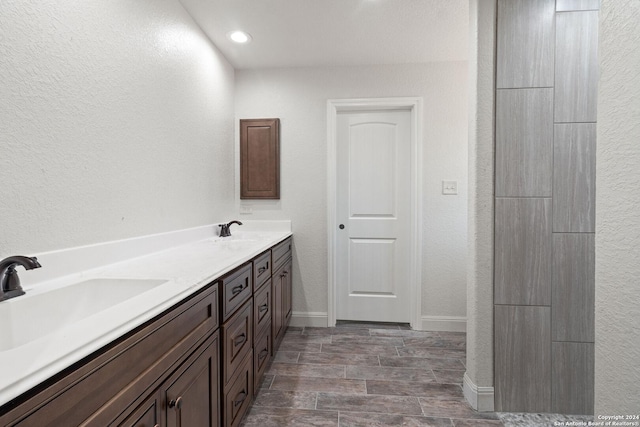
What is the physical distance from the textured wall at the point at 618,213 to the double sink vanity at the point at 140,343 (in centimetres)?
A: 118

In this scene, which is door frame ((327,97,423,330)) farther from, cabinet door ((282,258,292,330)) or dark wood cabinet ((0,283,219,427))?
dark wood cabinet ((0,283,219,427))

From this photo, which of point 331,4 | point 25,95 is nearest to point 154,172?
point 25,95

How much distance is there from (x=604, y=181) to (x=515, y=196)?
35.7 inches

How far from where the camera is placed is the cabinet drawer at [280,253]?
2.22 meters

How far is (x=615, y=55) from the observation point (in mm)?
750

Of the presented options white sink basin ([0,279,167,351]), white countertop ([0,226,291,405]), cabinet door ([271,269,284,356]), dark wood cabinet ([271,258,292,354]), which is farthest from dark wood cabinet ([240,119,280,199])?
white sink basin ([0,279,167,351])

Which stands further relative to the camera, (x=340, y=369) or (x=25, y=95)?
(x=340, y=369)

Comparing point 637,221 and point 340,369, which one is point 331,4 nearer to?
point 637,221

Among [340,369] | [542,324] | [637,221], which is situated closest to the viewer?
[637,221]

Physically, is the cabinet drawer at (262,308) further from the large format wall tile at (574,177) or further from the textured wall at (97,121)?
the large format wall tile at (574,177)

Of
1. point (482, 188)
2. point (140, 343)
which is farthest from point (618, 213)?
point (140, 343)

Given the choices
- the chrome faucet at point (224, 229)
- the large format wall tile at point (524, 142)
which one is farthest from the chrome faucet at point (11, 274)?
Result: the large format wall tile at point (524, 142)

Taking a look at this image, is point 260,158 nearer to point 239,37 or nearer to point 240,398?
point 239,37

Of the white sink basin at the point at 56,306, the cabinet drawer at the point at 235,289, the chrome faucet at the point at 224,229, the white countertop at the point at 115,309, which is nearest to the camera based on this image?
the white countertop at the point at 115,309
